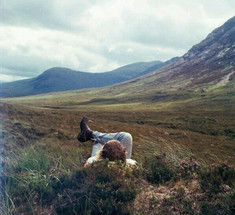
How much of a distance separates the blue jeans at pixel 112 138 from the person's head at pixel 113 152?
0.87 m

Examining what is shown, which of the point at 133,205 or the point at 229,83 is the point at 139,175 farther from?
the point at 229,83

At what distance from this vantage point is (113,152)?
15.4 feet

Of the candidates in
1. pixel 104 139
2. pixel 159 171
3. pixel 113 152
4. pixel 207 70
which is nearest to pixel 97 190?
pixel 113 152

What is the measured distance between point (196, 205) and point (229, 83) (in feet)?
404

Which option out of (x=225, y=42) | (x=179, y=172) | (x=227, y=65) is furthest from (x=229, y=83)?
(x=179, y=172)

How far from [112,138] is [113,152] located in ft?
5.12

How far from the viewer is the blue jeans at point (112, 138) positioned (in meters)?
5.98

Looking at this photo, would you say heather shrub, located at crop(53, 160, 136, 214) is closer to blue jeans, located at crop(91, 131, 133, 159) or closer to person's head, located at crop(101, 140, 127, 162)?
person's head, located at crop(101, 140, 127, 162)

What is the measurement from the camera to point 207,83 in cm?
12438

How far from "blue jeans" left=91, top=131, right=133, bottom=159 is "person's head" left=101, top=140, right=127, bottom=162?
0.87 meters

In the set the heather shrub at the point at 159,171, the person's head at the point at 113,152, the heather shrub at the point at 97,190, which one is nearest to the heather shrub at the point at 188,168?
the heather shrub at the point at 159,171

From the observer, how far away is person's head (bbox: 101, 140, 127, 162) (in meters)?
4.68

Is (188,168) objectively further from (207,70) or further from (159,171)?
(207,70)

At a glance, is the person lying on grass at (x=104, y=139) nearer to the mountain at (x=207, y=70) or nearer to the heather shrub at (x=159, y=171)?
the heather shrub at (x=159, y=171)
